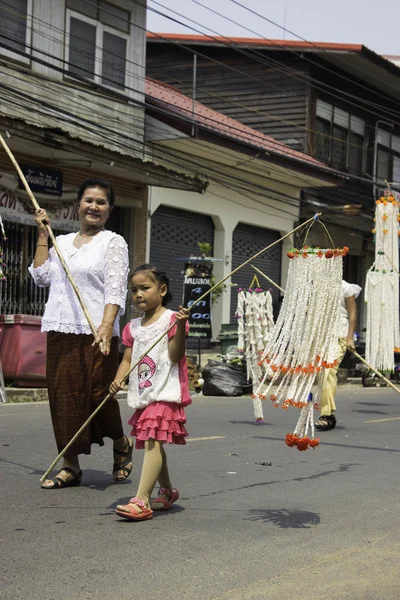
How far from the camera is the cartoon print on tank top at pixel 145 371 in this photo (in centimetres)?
559

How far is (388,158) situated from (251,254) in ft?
27.2

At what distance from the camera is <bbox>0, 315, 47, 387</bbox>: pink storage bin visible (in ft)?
44.3

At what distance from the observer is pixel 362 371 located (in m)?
20.6

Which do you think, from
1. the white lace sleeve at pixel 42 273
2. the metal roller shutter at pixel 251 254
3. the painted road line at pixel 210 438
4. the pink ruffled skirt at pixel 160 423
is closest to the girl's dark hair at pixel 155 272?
the pink ruffled skirt at pixel 160 423

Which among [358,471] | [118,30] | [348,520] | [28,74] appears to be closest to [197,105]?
[118,30]

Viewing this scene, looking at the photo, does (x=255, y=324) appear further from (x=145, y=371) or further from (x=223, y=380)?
(x=145, y=371)

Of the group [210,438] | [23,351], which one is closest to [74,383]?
[210,438]

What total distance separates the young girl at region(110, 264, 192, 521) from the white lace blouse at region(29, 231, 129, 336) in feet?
1.80

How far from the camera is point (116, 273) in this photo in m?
6.26

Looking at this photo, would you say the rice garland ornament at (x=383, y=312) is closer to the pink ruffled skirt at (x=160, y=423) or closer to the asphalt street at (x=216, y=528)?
the asphalt street at (x=216, y=528)

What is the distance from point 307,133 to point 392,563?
22438mm

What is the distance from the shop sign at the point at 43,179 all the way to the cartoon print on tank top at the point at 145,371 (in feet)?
38.2

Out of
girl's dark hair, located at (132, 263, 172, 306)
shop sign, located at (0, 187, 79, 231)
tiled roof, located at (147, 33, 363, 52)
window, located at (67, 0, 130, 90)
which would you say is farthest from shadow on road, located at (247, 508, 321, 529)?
tiled roof, located at (147, 33, 363, 52)

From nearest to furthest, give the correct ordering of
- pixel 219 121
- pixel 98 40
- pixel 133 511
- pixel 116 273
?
pixel 133 511 < pixel 116 273 < pixel 98 40 < pixel 219 121
